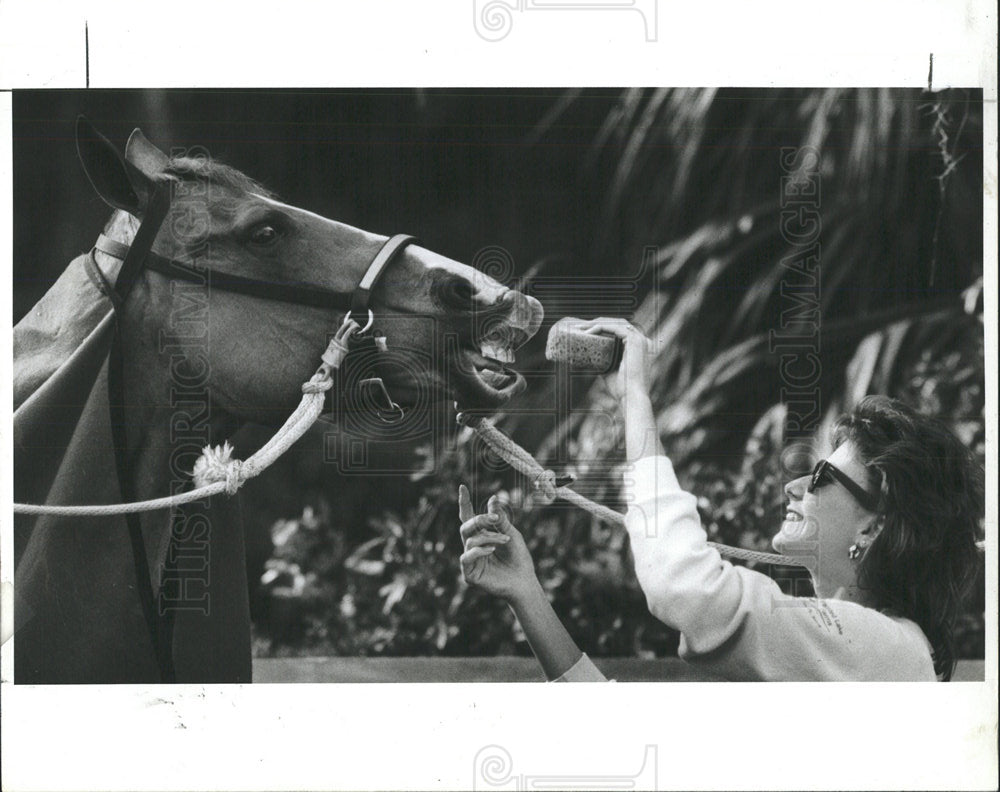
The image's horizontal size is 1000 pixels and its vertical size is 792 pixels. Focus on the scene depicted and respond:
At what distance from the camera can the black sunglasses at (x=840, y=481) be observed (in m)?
3.68

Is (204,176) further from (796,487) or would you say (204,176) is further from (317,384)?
(796,487)

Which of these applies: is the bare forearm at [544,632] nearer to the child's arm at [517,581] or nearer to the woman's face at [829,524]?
the child's arm at [517,581]

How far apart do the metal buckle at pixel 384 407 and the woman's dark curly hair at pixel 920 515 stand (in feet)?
4.50

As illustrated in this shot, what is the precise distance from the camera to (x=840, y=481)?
3748 mm

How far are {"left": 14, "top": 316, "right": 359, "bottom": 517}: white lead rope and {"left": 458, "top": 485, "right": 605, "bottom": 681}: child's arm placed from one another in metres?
0.55

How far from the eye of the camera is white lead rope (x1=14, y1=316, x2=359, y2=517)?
3.74 meters

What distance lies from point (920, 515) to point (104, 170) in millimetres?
2704

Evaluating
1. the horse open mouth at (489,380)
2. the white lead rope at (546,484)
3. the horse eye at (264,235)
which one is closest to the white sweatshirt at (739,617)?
the white lead rope at (546,484)

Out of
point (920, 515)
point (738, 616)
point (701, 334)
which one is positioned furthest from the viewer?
point (701, 334)

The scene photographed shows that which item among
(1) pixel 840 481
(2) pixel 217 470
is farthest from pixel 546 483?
(2) pixel 217 470

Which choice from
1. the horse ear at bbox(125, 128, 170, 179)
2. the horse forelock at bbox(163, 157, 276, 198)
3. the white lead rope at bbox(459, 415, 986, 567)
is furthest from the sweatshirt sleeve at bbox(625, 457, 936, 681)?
the horse ear at bbox(125, 128, 170, 179)
